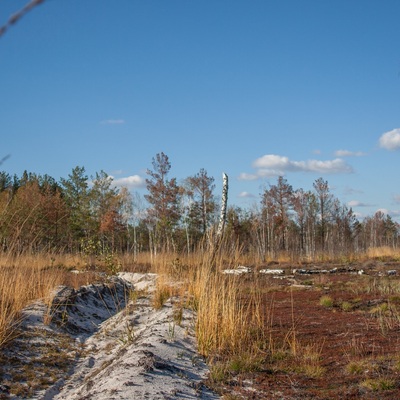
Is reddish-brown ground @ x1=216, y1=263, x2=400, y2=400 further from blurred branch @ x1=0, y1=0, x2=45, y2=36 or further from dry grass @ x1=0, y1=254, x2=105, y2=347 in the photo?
blurred branch @ x1=0, y1=0, x2=45, y2=36

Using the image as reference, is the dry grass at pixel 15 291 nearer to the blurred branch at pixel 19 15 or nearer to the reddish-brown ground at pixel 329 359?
the reddish-brown ground at pixel 329 359

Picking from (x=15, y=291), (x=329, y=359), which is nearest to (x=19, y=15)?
(x=329, y=359)

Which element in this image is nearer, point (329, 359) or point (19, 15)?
point (19, 15)

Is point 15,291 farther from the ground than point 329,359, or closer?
farther from the ground

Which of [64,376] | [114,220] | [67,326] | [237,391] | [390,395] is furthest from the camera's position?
[114,220]

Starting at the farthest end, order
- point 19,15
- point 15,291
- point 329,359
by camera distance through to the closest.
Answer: point 15,291 → point 329,359 → point 19,15

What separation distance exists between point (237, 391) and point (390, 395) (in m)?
1.18

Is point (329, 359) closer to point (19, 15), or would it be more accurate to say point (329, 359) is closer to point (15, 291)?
point (15, 291)

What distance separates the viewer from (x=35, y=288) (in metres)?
7.71

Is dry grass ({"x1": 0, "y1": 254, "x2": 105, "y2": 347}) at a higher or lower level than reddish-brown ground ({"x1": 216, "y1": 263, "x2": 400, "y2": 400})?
higher

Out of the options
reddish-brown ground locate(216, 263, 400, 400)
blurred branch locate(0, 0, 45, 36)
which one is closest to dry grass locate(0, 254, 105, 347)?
reddish-brown ground locate(216, 263, 400, 400)

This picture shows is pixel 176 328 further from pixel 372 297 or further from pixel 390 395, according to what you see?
pixel 372 297

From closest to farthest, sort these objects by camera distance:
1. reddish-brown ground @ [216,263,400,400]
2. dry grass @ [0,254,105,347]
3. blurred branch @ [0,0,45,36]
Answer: blurred branch @ [0,0,45,36], reddish-brown ground @ [216,263,400,400], dry grass @ [0,254,105,347]

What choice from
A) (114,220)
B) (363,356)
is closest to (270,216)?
(114,220)
